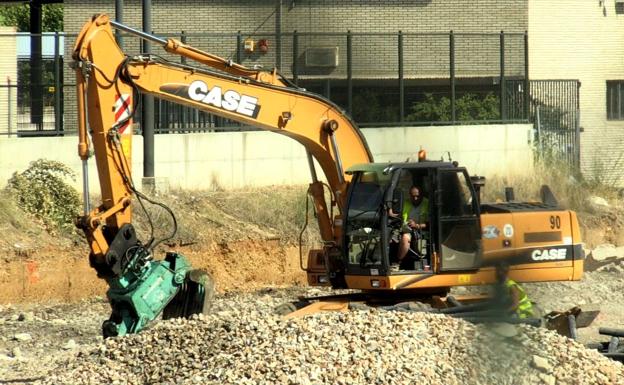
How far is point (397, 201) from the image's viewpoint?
41.3 feet

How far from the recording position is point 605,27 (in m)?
29.8

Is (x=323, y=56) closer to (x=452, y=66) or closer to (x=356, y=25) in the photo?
(x=452, y=66)

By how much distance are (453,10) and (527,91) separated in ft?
12.4

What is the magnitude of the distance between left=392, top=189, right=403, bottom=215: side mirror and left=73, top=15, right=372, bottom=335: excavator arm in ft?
2.77

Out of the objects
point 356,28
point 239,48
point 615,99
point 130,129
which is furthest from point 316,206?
point 615,99

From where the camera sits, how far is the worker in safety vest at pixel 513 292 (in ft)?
11.5

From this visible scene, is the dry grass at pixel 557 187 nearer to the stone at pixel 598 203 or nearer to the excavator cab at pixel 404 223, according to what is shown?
the stone at pixel 598 203

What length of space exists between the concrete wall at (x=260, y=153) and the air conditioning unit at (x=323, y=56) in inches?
69.6

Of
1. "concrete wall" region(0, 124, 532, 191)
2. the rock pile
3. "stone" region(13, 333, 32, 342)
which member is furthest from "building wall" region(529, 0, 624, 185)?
the rock pile

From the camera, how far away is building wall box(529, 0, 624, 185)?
Answer: 29062mm

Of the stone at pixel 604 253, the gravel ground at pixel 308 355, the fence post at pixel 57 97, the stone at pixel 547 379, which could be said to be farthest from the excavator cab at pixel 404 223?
the fence post at pixel 57 97

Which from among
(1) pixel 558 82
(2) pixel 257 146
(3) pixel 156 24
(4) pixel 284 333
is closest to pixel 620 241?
(1) pixel 558 82

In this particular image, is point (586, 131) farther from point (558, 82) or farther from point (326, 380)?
point (326, 380)

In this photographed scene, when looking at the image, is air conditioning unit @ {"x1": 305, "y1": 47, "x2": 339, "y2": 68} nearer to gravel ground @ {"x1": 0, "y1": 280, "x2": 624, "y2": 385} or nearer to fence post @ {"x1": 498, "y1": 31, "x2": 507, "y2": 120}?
fence post @ {"x1": 498, "y1": 31, "x2": 507, "y2": 120}
